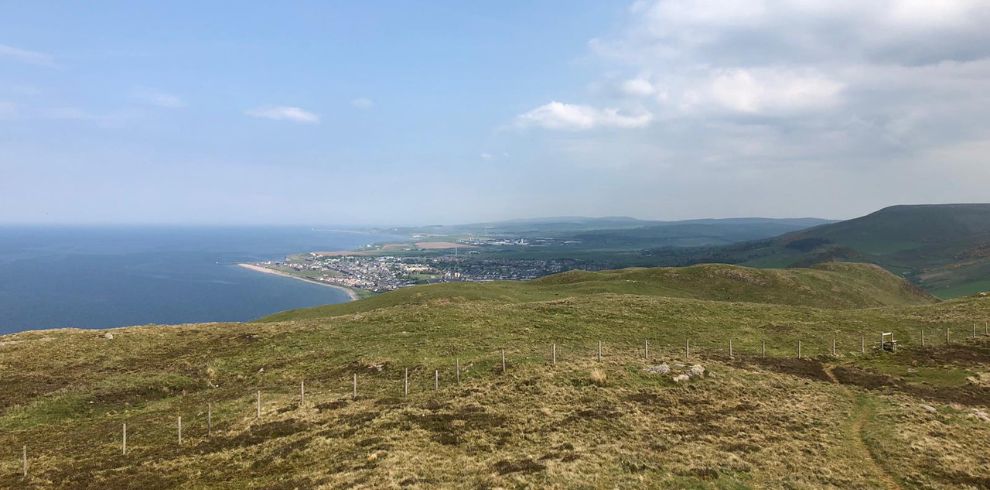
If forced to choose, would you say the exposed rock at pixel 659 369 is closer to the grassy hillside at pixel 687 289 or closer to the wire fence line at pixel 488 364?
the wire fence line at pixel 488 364

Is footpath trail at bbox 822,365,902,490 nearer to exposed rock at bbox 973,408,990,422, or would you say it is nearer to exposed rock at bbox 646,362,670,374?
exposed rock at bbox 973,408,990,422

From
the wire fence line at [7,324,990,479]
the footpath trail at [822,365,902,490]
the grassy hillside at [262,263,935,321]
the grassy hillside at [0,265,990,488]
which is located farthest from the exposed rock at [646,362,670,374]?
the grassy hillside at [262,263,935,321]

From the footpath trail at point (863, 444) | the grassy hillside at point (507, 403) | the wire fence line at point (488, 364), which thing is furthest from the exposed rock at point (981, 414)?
the wire fence line at point (488, 364)

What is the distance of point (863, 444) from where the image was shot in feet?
73.9

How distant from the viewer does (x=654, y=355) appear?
36.3 m

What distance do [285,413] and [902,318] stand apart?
66.9 metres

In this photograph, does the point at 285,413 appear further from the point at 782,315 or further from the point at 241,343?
the point at 782,315

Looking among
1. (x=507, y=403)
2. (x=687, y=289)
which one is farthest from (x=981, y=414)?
(x=687, y=289)

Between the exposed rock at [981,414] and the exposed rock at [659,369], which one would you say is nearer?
the exposed rock at [981,414]

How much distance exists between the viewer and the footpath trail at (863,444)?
1864cm

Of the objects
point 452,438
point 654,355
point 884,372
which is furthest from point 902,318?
point 452,438

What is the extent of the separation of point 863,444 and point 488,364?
22127 mm

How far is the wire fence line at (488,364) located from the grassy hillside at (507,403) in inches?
9.8

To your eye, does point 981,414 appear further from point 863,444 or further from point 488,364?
point 488,364
